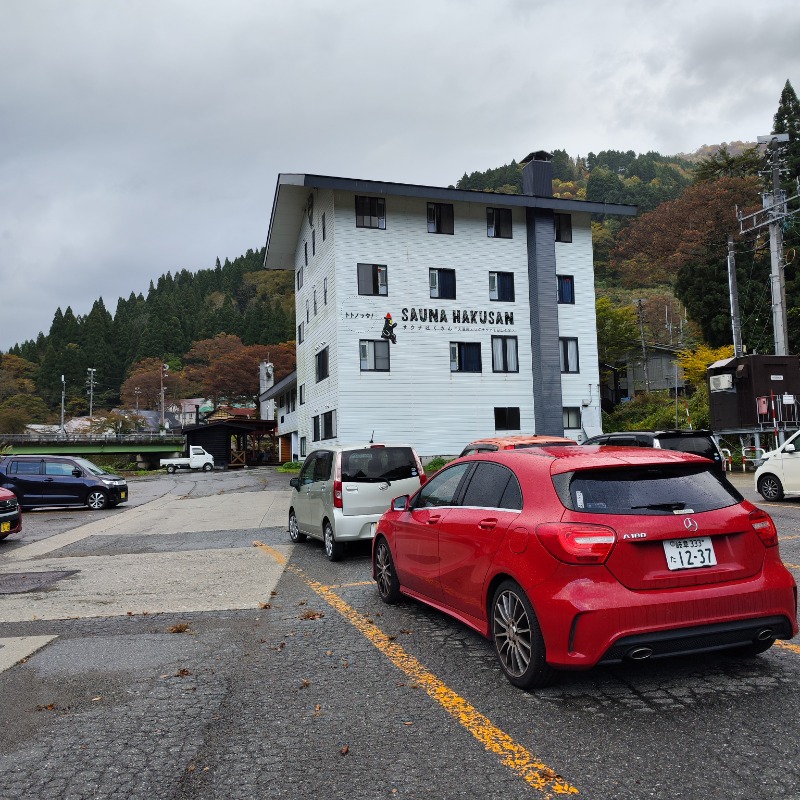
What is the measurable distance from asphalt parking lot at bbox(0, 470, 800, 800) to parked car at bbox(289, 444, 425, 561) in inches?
105

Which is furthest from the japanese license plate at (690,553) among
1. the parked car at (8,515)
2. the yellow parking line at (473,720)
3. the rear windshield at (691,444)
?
the parked car at (8,515)

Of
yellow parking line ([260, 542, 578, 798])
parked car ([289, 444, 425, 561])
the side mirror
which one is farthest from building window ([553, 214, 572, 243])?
yellow parking line ([260, 542, 578, 798])

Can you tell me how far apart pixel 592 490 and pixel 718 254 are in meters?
47.9

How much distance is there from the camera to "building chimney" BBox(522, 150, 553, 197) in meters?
35.6

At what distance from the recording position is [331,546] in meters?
10.2

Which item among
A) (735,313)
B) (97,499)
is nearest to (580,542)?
(97,499)

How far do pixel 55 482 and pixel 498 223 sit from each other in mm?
22909

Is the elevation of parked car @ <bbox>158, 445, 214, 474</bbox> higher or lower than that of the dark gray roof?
lower

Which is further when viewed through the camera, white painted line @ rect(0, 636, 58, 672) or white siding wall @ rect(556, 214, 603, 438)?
white siding wall @ rect(556, 214, 603, 438)

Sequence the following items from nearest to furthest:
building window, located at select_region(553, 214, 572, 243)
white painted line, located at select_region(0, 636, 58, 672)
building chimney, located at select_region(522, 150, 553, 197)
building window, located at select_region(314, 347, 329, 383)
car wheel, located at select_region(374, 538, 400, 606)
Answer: white painted line, located at select_region(0, 636, 58, 672)
car wheel, located at select_region(374, 538, 400, 606)
building window, located at select_region(314, 347, 329, 383)
building window, located at select_region(553, 214, 572, 243)
building chimney, located at select_region(522, 150, 553, 197)

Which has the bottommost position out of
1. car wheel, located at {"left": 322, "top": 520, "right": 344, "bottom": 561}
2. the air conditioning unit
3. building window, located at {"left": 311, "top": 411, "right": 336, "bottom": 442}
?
car wheel, located at {"left": 322, "top": 520, "right": 344, "bottom": 561}

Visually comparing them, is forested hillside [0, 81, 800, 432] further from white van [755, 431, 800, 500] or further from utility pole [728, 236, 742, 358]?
white van [755, 431, 800, 500]

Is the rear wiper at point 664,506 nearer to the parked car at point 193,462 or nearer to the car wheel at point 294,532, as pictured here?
the car wheel at point 294,532

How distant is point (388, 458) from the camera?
10.4 metres
